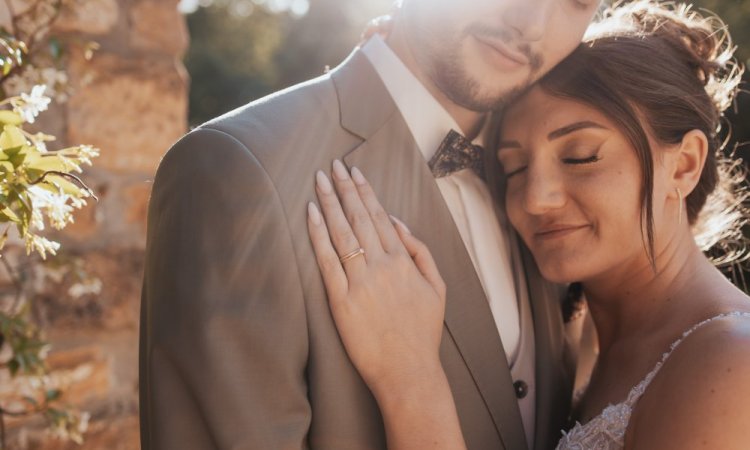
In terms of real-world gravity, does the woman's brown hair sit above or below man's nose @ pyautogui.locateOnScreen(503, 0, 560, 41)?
below

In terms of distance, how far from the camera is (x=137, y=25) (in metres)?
2.49

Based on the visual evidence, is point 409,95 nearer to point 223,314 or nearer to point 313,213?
point 313,213

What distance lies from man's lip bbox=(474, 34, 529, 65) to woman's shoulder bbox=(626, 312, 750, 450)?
0.79 meters

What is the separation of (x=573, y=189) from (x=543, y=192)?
8cm

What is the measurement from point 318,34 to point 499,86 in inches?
713

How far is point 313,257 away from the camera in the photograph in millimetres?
1527

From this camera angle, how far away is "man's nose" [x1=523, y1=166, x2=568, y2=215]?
6.47ft

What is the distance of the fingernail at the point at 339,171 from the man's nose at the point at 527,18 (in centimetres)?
58

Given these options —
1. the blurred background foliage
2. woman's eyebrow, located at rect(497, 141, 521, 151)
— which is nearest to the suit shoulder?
woman's eyebrow, located at rect(497, 141, 521, 151)

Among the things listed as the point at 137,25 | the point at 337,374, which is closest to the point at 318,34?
the point at 137,25

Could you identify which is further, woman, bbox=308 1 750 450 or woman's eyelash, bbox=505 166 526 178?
woman's eyelash, bbox=505 166 526 178

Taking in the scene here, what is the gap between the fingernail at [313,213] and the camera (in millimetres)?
1540

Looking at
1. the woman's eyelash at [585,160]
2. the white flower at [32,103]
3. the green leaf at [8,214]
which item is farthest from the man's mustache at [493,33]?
the green leaf at [8,214]

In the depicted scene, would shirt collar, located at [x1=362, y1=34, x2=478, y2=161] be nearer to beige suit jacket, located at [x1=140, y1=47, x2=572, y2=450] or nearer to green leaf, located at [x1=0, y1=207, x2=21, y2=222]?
beige suit jacket, located at [x1=140, y1=47, x2=572, y2=450]
